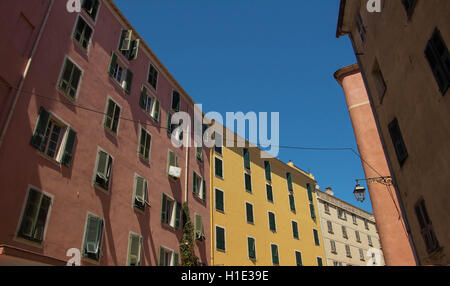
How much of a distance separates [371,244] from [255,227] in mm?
20757

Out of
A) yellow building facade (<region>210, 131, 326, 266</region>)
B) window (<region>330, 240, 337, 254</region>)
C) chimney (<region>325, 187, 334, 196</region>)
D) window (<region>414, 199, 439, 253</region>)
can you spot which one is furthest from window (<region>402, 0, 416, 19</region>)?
chimney (<region>325, 187, 334, 196</region>)

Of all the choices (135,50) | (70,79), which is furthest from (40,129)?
(135,50)

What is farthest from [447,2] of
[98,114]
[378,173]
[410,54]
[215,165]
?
[215,165]

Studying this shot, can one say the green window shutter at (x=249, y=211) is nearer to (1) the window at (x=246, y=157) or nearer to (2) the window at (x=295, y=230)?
(1) the window at (x=246, y=157)

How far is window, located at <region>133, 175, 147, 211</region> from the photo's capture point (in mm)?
17766

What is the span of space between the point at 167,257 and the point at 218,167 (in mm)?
9885

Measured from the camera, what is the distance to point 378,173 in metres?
17.1

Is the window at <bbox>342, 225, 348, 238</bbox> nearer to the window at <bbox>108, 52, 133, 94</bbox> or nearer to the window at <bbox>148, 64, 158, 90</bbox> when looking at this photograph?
the window at <bbox>148, 64, 158, 90</bbox>

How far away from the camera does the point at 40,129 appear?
13062mm

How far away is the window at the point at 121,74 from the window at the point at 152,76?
87.4 inches

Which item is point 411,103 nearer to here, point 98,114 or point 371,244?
point 98,114

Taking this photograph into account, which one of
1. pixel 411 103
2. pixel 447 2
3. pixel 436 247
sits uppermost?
pixel 447 2

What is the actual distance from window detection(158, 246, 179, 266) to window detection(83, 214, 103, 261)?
4.58 meters

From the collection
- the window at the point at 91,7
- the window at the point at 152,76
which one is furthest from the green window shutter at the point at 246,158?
the window at the point at 91,7
